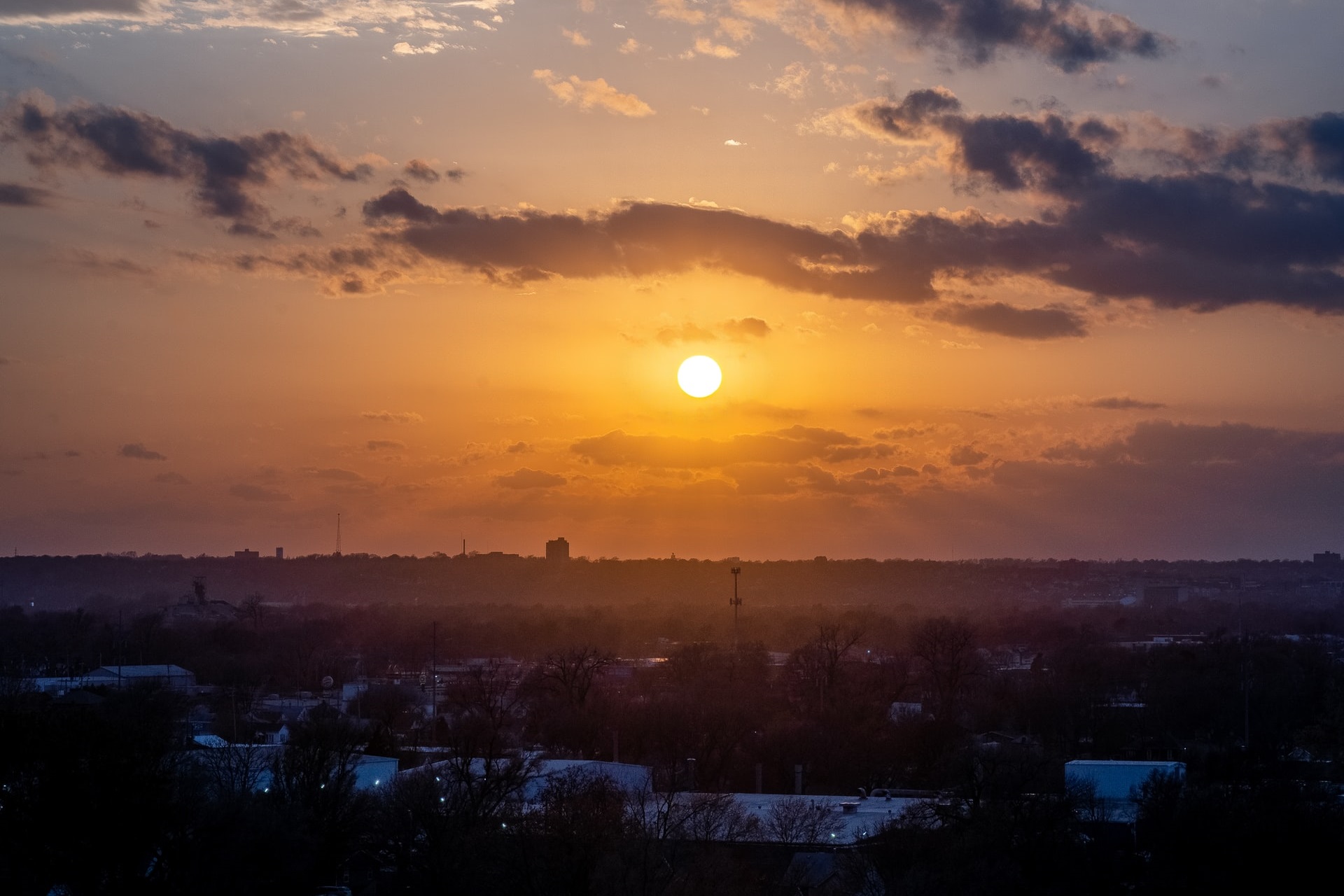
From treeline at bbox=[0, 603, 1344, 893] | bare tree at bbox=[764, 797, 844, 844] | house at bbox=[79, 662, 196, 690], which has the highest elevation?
house at bbox=[79, 662, 196, 690]

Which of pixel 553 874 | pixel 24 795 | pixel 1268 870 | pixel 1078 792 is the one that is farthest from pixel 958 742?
pixel 24 795

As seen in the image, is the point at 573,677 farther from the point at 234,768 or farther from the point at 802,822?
the point at 802,822

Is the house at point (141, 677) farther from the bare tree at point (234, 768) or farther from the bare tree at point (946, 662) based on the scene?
the bare tree at point (946, 662)

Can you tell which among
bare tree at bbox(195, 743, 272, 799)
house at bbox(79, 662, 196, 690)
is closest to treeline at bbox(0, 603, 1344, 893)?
bare tree at bbox(195, 743, 272, 799)

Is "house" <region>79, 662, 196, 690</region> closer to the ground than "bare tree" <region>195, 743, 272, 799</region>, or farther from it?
farther from it

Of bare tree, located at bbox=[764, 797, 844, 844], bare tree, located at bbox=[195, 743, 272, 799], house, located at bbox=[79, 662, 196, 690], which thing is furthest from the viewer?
house, located at bbox=[79, 662, 196, 690]

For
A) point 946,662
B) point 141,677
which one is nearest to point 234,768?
point 141,677

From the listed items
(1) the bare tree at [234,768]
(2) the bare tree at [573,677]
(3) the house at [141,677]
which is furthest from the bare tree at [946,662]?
(3) the house at [141,677]

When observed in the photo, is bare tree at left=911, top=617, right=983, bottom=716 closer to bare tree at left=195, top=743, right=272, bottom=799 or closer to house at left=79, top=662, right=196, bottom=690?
bare tree at left=195, top=743, right=272, bottom=799

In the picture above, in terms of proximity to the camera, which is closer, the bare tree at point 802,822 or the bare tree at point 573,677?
the bare tree at point 802,822

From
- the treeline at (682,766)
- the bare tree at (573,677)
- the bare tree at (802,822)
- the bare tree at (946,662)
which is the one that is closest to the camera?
the treeline at (682,766)

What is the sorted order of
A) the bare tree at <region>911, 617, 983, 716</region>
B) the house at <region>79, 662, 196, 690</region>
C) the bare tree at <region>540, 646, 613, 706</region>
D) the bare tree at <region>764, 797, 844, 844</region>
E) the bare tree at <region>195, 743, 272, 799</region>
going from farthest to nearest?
the house at <region>79, 662, 196, 690</region> → the bare tree at <region>911, 617, 983, 716</region> → the bare tree at <region>540, 646, 613, 706</region> → the bare tree at <region>764, 797, 844, 844</region> → the bare tree at <region>195, 743, 272, 799</region>

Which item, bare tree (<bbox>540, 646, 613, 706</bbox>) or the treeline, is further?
bare tree (<bbox>540, 646, 613, 706</bbox>)
